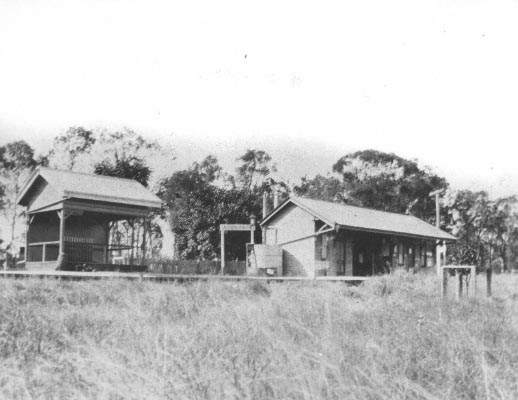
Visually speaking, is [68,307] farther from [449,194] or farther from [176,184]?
[449,194]

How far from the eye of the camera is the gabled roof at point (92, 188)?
73.7 feet

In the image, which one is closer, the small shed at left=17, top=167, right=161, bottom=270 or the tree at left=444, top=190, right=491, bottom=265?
the small shed at left=17, top=167, right=161, bottom=270

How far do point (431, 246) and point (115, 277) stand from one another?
26.0 m

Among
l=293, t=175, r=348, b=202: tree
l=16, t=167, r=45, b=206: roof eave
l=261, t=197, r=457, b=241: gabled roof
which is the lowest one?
l=261, t=197, r=457, b=241: gabled roof

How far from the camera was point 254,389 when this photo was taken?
4113 millimetres

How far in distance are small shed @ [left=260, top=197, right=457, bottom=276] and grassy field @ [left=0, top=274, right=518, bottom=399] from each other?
18.0 metres

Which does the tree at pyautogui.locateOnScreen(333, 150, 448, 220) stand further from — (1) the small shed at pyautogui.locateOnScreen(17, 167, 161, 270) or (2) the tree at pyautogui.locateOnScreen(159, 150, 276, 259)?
Result: (1) the small shed at pyautogui.locateOnScreen(17, 167, 161, 270)

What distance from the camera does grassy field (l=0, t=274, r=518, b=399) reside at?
406 centimetres

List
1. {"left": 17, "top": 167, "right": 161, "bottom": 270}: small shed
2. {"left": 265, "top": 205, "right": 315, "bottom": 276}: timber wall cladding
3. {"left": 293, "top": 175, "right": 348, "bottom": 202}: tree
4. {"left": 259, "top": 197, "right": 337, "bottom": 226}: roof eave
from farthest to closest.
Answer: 1. {"left": 293, "top": 175, "right": 348, "bottom": 202}: tree
2. {"left": 265, "top": 205, "right": 315, "bottom": 276}: timber wall cladding
3. {"left": 259, "top": 197, "right": 337, "bottom": 226}: roof eave
4. {"left": 17, "top": 167, "right": 161, "bottom": 270}: small shed

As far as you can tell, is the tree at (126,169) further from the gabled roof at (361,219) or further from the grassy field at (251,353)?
the grassy field at (251,353)

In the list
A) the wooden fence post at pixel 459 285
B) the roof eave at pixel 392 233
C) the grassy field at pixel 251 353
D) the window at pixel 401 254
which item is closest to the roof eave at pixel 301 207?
the roof eave at pixel 392 233

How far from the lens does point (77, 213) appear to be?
895 inches

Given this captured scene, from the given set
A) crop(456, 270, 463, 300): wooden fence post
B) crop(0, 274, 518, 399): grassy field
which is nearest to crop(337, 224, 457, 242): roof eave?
crop(456, 270, 463, 300): wooden fence post

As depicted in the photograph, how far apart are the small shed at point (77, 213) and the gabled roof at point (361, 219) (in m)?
7.98
